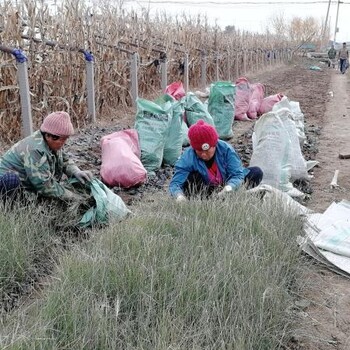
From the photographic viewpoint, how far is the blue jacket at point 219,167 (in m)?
3.57

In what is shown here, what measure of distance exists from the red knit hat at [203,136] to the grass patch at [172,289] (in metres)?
0.77

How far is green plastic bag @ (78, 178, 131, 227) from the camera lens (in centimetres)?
327

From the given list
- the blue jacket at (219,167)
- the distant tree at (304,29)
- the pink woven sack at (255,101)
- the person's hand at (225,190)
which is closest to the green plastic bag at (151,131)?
the blue jacket at (219,167)

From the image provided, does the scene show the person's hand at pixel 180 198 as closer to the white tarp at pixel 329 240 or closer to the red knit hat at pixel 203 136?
the red knit hat at pixel 203 136

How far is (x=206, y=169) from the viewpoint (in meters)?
3.62

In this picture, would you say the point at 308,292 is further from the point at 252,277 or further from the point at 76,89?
the point at 76,89

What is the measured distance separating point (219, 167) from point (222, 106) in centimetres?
360

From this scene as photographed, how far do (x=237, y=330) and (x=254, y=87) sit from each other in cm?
761

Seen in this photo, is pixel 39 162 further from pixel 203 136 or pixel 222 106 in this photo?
pixel 222 106

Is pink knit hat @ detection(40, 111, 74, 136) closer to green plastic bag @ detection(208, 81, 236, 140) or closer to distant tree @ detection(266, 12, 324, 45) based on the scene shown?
green plastic bag @ detection(208, 81, 236, 140)

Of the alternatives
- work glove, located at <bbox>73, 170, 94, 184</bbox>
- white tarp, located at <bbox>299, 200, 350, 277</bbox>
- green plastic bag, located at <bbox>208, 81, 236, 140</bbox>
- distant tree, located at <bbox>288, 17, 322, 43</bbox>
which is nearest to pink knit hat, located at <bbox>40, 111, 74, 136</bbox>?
work glove, located at <bbox>73, 170, 94, 184</bbox>

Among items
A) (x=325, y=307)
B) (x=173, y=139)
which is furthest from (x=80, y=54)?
(x=325, y=307)

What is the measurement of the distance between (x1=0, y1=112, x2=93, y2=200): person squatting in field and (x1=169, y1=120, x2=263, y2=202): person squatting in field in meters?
0.83

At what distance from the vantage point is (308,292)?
2586 millimetres
